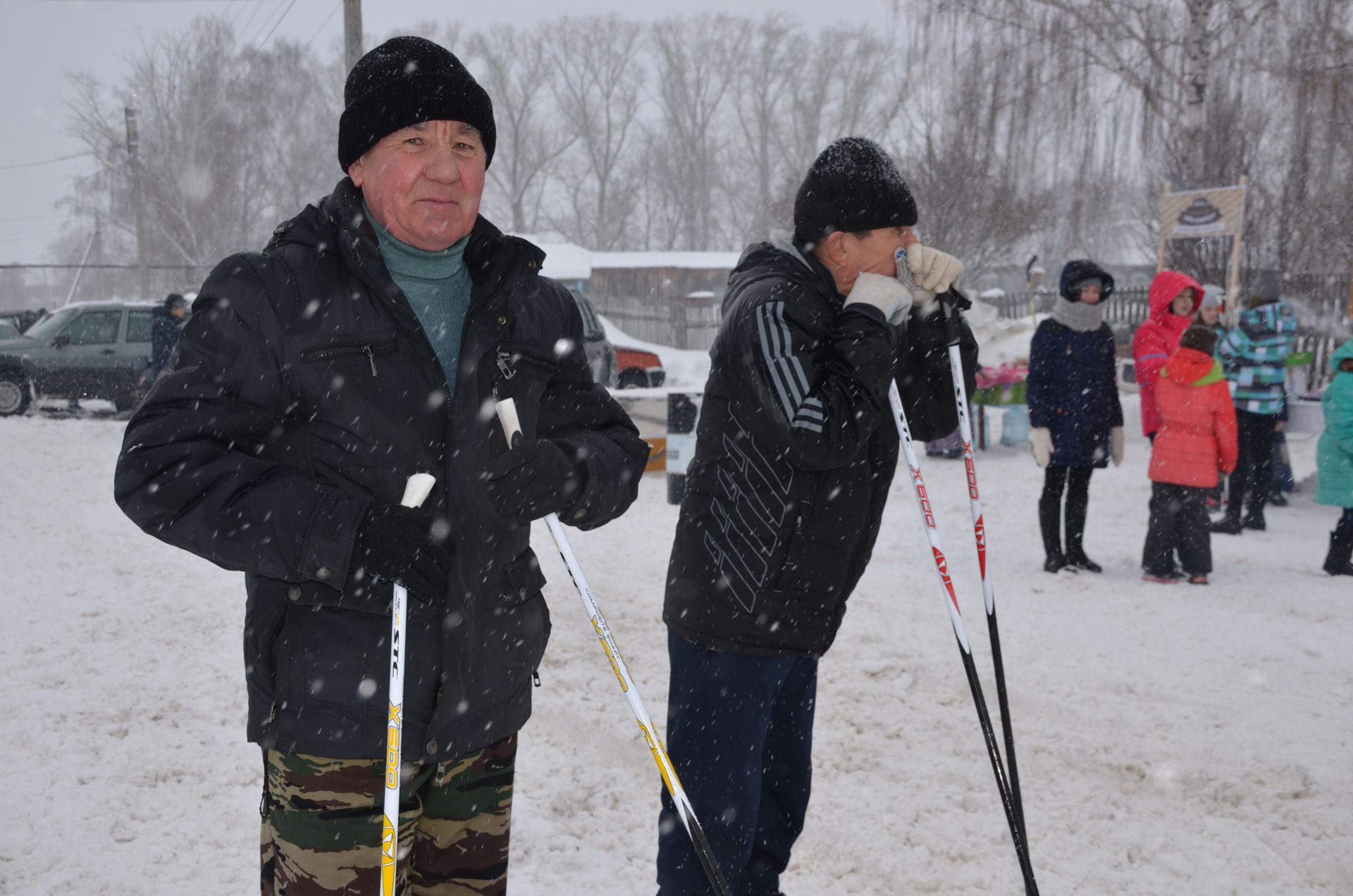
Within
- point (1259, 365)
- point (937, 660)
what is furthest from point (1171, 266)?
point (937, 660)

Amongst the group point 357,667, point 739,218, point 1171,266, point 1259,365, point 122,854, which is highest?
point 739,218

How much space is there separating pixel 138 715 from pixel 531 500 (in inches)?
137

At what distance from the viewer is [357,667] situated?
191 centimetres

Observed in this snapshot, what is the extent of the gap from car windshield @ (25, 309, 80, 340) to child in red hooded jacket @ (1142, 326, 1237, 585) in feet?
49.1

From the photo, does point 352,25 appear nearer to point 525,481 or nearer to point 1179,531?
point 1179,531

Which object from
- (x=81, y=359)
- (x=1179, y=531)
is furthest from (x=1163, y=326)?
(x=81, y=359)

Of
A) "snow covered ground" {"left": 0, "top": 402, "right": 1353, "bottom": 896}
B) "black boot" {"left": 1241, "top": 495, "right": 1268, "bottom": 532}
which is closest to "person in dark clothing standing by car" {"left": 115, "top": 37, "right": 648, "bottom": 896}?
"snow covered ground" {"left": 0, "top": 402, "right": 1353, "bottom": 896}

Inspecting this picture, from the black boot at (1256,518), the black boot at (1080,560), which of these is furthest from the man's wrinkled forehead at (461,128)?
the black boot at (1256,518)

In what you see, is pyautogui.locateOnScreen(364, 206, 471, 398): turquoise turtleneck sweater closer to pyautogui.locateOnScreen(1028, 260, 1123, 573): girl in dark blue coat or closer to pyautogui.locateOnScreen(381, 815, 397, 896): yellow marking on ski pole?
pyautogui.locateOnScreen(381, 815, 397, 896): yellow marking on ski pole

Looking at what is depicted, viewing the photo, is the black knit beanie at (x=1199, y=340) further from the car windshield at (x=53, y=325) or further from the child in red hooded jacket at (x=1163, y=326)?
the car windshield at (x=53, y=325)

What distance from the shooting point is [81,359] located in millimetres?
15055

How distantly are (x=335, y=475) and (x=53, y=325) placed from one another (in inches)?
634

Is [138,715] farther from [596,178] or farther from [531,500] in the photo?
[596,178]

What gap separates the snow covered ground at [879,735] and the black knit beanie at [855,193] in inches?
82.8
